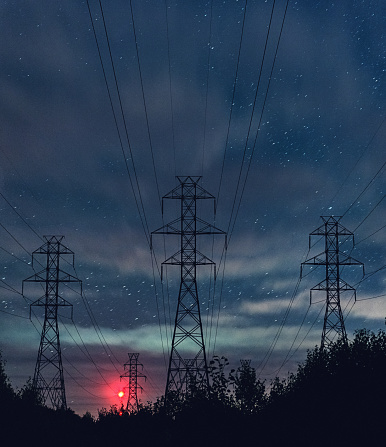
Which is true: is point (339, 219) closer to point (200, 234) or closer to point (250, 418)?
point (200, 234)

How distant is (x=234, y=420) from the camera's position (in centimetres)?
3316

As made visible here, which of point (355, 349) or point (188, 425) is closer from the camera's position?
point (188, 425)

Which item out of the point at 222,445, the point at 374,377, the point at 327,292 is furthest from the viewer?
the point at 327,292

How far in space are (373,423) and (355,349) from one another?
17.7 meters

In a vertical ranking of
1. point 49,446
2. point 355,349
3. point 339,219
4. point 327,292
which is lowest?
point 49,446

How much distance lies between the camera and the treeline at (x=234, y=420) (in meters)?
32.2

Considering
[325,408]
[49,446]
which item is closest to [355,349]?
[325,408]

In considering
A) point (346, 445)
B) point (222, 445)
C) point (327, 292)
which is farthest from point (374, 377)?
point (327, 292)

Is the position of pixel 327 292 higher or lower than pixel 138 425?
higher

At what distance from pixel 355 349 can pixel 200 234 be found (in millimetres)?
15649

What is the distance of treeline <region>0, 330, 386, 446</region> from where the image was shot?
3219 centimetres

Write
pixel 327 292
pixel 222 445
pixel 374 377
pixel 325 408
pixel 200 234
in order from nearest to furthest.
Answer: pixel 222 445 < pixel 325 408 < pixel 374 377 < pixel 200 234 < pixel 327 292

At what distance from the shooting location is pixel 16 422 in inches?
1554

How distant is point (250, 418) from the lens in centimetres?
3566
